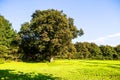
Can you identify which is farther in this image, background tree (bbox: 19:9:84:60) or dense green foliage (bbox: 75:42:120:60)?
dense green foliage (bbox: 75:42:120:60)

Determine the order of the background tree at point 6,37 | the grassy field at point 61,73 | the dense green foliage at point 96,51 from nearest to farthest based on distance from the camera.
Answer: the grassy field at point 61,73 → the background tree at point 6,37 → the dense green foliage at point 96,51

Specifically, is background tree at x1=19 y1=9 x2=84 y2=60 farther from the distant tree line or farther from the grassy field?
the grassy field

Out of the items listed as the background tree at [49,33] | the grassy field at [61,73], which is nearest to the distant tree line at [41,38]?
the background tree at [49,33]

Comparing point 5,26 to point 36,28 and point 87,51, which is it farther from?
point 87,51

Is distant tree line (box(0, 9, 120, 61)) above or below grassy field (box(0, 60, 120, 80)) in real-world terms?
above

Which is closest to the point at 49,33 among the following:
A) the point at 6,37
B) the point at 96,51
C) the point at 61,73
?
the point at 6,37

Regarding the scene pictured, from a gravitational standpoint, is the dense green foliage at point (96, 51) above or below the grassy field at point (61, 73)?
above

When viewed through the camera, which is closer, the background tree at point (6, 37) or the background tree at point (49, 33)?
the background tree at point (49, 33)

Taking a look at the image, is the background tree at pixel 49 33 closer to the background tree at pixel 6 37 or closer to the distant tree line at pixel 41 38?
the distant tree line at pixel 41 38

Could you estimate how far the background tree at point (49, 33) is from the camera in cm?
6216

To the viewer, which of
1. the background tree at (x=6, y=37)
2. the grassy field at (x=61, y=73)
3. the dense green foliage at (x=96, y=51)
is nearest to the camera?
the grassy field at (x=61, y=73)

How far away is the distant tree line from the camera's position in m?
62.5

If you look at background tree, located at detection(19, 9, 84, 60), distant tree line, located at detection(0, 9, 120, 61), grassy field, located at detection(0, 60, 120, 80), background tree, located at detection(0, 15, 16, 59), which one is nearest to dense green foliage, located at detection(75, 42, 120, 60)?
distant tree line, located at detection(0, 9, 120, 61)

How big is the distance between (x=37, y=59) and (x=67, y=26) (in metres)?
15.5
